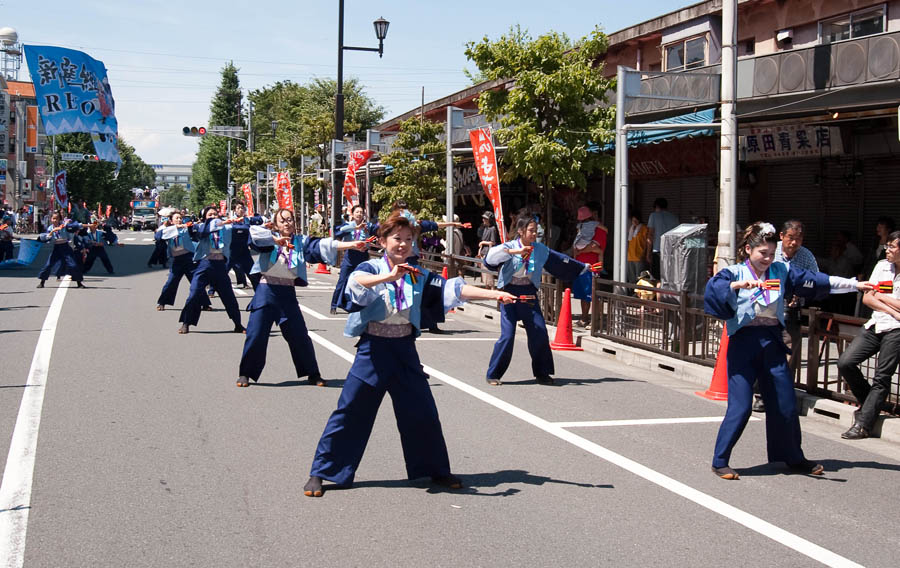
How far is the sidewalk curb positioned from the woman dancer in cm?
420

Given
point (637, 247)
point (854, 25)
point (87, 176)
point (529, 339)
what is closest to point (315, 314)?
point (637, 247)

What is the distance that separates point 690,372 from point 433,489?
5.71 metres

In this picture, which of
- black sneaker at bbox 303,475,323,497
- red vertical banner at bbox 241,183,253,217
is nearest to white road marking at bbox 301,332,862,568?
black sneaker at bbox 303,475,323,497

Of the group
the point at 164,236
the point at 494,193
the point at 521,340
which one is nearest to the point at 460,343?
the point at 521,340

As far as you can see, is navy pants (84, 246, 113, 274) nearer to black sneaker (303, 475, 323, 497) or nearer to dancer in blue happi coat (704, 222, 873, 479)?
black sneaker (303, 475, 323, 497)

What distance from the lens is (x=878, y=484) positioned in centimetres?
647

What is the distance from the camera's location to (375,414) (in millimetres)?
5934

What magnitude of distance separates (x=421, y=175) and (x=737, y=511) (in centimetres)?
2086

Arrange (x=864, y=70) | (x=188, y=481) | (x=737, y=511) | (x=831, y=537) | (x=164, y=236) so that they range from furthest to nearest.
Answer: (x=164, y=236), (x=864, y=70), (x=188, y=481), (x=737, y=511), (x=831, y=537)

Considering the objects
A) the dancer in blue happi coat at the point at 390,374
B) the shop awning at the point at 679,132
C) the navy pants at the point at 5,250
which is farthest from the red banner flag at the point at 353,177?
the dancer in blue happi coat at the point at 390,374

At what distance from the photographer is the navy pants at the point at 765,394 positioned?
651cm

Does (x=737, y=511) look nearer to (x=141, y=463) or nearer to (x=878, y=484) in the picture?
(x=878, y=484)

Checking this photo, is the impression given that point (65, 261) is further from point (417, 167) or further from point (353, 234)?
point (353, 234)

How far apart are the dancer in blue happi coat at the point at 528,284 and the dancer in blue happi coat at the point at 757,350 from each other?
321 cm
